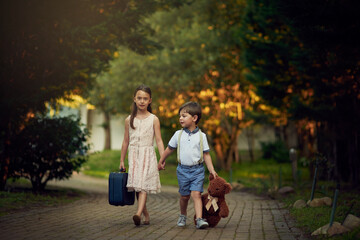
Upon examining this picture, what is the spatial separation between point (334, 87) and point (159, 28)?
1493cm

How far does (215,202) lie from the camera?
6.98 metres

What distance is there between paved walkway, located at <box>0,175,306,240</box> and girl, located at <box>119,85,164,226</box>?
560 mm

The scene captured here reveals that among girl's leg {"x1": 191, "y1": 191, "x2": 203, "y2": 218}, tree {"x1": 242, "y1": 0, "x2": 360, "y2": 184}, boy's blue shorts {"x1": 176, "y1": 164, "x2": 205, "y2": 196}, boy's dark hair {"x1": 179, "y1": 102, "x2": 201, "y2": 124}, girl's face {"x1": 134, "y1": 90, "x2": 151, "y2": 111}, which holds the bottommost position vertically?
girl's leg {"x1": 191, "y1": 191, "x2": 203, "y2": 218}

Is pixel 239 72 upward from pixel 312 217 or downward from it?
upward

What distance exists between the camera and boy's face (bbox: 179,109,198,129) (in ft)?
23.1

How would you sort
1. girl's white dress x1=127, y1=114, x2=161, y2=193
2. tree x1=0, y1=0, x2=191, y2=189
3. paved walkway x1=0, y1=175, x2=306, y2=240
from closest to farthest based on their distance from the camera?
1. paved walkway x1=0, y1=175, x2=306, y2=240
2. girl's white dress x1=127, y1=114, x2=161, y2=193
3. tree x1=0, y1=0, x2=191, y2=189

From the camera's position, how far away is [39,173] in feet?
39.5

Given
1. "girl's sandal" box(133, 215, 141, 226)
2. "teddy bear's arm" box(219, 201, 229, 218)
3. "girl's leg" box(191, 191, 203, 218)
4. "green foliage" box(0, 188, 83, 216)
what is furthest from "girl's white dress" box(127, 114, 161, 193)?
"green foliage" box(0, 188, 83, 216)

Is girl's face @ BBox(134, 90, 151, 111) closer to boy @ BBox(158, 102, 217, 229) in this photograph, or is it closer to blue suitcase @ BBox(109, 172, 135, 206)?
boy @ BBox(158, 102, 217, 229)

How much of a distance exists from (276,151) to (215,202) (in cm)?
2698

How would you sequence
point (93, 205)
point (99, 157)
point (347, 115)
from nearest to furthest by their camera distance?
point (93, 205) < point (347, 115) < point (99, 157)

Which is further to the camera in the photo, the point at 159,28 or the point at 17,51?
the point at 159,28

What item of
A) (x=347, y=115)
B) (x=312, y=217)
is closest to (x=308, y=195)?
(x=347, y=115)

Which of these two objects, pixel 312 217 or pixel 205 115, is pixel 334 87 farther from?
pixel 205 115
